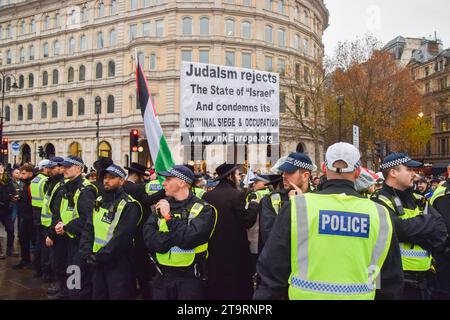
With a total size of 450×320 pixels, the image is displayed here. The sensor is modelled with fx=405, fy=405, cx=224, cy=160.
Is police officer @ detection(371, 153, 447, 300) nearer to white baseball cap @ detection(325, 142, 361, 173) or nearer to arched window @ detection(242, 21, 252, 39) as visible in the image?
white baseball cap @ detection(325, 142, 361, 173)

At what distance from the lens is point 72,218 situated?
17.5 ft

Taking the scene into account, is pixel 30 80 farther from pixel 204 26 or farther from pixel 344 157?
pixel 344 157

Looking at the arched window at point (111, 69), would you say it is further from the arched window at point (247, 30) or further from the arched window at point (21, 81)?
the arched window at point (21, 81)

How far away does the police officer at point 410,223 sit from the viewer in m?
3.44

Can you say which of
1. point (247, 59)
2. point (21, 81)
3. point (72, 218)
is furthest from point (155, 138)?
point (21, 81)

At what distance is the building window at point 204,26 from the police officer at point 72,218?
3691 cm

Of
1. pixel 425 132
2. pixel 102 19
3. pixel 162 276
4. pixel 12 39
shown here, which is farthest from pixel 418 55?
pixel 162 276

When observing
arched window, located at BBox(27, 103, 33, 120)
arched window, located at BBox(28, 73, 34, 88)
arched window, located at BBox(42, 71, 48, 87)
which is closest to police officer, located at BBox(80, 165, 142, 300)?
arched window, located at BBox(42, 71, 48, 87)

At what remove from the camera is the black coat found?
4258 mm

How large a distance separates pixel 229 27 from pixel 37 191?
3650 cm

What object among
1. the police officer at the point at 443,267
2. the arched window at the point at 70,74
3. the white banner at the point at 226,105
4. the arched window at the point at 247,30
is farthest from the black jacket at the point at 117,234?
the arched window at the point at 70,74

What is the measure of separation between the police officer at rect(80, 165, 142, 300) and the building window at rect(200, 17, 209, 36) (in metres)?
38.4

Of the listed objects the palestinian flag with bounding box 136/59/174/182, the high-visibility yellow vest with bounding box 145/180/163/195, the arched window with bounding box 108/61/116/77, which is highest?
the arched window with bounding box 108/61/116/77
